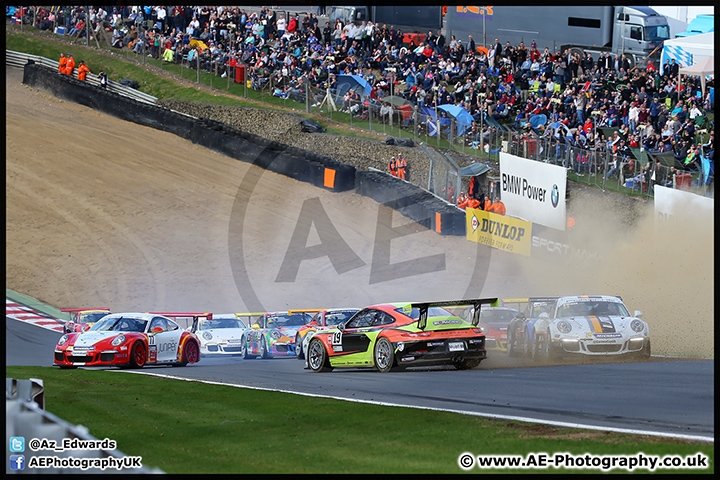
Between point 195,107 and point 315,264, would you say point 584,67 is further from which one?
point 195,107

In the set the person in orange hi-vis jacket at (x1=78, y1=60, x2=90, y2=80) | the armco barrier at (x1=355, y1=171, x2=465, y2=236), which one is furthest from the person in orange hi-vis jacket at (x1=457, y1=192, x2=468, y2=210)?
the person in orange hi-vis jacket at (x1=78, y1=60, x2=90, y2=80)

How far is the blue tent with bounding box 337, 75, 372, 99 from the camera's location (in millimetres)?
31078

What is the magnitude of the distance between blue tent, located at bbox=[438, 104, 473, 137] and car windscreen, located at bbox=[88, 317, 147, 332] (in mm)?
14341

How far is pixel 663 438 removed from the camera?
21.6ft

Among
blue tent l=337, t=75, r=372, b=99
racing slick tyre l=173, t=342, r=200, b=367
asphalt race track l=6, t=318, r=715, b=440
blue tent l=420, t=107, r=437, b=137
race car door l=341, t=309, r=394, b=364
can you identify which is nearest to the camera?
asphalt race track l=6, t=318, r=715, b=440

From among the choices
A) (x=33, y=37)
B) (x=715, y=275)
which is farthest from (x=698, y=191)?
(x=33, y=37)

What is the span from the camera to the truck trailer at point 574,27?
33031 mm

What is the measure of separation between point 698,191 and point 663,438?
44.7 feet

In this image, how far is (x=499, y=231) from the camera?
23516 mm

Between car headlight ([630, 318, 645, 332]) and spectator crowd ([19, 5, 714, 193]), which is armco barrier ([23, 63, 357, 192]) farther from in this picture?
car headlight ([630, 318, 645, 332])

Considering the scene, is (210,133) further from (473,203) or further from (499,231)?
(499,231)

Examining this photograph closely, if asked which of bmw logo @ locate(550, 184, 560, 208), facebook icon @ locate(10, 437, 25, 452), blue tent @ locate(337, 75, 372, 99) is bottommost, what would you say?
facebook icon @ locate(10, 437, 25, 452)

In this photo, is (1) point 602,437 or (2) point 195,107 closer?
(1) point 602,437

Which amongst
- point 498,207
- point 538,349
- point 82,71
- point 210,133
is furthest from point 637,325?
point 82,71
